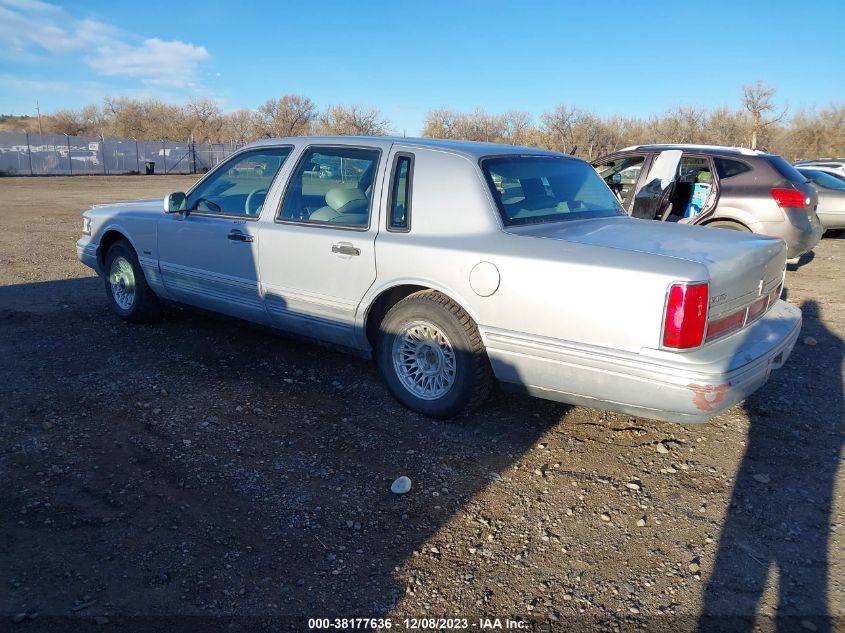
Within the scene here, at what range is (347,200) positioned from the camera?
4.61 m


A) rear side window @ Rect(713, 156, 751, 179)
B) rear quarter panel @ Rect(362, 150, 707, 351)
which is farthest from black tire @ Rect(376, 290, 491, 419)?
rear side window @ Rect(713, 156, 751, 179)

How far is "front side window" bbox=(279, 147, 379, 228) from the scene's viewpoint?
4.53 metres

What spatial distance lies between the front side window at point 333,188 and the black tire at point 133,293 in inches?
76.8

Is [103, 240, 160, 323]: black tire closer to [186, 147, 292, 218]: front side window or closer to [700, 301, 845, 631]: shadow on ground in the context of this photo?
[186, 147, 292, 218]: front side window

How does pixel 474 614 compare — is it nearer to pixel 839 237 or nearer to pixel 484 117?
pixel 839 237

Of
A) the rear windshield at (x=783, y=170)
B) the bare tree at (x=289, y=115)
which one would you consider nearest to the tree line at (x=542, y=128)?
the bare tree at (x=289, y=115)

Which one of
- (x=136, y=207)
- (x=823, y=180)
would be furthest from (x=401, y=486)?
(x=823, y=180)

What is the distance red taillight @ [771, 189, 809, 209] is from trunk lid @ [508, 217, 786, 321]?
4.39 m

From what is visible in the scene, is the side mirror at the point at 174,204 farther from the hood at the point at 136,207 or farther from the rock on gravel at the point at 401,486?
the rock on gravel at the point at 401,486

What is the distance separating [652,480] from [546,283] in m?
1.20

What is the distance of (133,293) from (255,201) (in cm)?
184

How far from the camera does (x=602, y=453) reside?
12.9ft

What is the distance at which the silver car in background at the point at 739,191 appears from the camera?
315 inches

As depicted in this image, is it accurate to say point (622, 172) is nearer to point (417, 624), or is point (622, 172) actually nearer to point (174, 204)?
point (174, 204)
